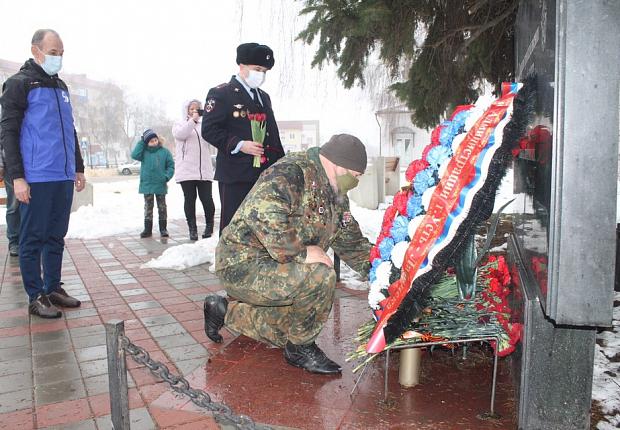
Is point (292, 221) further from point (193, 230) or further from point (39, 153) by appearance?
point (193, 230)

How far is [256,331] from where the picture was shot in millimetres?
3127

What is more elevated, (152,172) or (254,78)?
(254,78)

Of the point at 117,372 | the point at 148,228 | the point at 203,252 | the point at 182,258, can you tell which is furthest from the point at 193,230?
the point at 117,372

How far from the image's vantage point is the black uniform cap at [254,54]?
4062 mm

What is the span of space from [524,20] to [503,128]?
3.95 feet

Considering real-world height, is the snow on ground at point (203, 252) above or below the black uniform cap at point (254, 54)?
below

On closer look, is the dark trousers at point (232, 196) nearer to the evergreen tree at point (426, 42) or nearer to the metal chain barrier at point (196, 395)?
the evergreen tree at point (426, 42)

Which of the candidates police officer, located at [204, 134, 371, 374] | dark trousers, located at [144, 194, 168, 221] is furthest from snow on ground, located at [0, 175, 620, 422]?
police officer, located at [204, 134, 371, 374]

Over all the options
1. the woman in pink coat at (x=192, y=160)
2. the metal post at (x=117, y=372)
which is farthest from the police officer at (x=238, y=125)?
the woman in pink coat at (x=192, y=160)

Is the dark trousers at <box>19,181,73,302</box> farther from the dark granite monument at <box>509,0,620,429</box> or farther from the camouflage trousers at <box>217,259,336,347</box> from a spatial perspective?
the dark granite monument at <box>509,0,620,429</box>

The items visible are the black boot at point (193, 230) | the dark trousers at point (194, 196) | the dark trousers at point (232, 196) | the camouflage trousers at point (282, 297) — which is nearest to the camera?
the camouflage trousers at point (282, 297)

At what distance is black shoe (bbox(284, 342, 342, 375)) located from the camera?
288 cm

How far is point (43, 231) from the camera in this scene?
148 inches

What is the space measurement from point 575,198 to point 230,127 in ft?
9.42
